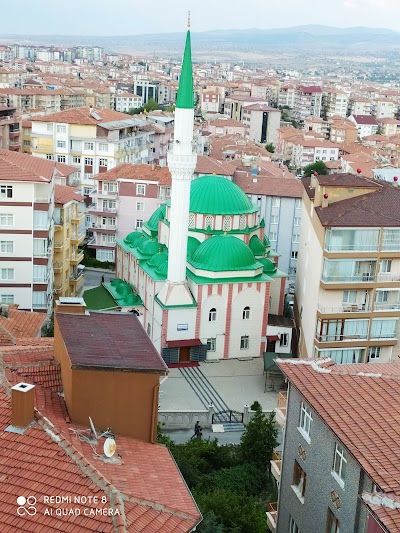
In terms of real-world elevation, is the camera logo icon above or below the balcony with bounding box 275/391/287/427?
above

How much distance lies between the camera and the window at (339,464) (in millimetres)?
14756

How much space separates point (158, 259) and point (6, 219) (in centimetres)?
926

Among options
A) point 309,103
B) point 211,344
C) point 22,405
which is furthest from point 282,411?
point 309,103

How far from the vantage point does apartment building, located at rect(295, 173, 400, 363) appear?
2972 centimetres

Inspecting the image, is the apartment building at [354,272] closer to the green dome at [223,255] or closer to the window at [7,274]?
the green dome at [223,255]

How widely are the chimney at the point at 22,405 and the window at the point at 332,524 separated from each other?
251 inches

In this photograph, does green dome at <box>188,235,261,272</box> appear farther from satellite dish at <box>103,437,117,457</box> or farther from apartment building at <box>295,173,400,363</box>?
satellite dish at <box>103,437,117,457</box>

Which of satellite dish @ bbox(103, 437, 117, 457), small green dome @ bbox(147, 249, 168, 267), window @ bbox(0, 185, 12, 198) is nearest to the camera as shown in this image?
satellite dish @ bbox(103, 437, 117, 457)

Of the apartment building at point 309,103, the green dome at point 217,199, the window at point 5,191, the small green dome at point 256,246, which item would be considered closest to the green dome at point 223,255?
the green dome at point 217,199

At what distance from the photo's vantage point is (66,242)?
37.3m

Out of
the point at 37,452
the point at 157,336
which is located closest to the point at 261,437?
the point at 157,336

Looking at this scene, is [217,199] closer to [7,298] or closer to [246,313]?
[246,313]

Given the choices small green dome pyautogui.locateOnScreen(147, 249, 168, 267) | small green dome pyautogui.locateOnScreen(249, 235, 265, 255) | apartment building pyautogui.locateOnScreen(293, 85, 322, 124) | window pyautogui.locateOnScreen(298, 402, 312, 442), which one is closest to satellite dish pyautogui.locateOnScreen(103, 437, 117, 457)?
window pyautogui.locateOnScreen(298, 402, 312, 442)

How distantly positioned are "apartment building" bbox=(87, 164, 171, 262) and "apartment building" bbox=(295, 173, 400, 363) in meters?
18.4
